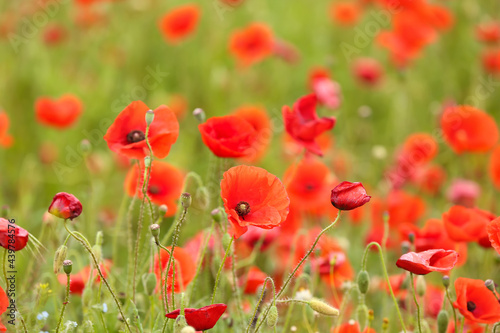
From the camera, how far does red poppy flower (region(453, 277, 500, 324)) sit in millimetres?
1441

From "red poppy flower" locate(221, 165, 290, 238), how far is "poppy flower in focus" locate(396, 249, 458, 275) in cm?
28

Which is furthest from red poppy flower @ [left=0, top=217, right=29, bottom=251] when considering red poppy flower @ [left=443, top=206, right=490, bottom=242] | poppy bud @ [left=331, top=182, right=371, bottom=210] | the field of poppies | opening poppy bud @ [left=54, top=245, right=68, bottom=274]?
red poppy flower @ [left=443, top=206, right=490, bottom=242]

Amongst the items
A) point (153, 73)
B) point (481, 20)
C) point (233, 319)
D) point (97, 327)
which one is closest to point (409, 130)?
point (481, 20)

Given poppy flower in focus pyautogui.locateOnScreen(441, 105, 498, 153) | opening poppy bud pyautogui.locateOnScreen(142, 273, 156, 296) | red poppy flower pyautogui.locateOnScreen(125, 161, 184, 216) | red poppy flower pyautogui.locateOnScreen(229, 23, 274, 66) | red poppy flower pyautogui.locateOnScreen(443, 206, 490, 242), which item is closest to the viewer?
opening poppy bud pyautogui.locateOnScreen(142, 273, 156, 296)

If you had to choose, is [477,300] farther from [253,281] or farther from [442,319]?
[253,281]

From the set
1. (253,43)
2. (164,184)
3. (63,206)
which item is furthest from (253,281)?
(253,43)

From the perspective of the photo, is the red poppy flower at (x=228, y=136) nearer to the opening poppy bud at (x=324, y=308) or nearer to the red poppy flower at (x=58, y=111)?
the opening poppy bud at (x=324, y=308)

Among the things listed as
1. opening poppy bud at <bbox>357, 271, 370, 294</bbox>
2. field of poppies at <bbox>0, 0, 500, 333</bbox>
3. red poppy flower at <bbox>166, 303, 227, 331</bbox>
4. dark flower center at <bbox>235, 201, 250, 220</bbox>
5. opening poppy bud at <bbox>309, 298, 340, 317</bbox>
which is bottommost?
field of poppies at <bbox>0, 0, 500, 333</bbox>

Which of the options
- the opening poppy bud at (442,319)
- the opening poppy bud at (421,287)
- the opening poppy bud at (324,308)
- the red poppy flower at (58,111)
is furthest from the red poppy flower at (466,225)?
the red poppy flower at (58,111)

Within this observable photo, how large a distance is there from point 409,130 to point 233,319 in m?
2.34

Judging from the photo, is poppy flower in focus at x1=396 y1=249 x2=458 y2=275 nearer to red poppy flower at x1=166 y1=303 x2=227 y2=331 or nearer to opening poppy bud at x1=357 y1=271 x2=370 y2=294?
opening poppy bud at x1=357 y1=271 x2=370 y2=294

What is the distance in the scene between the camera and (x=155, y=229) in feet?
4.28

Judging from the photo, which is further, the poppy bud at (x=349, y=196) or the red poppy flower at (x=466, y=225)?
the red poppy flower at (x=466, y=225)

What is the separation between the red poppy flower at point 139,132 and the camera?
1508 millimetres
